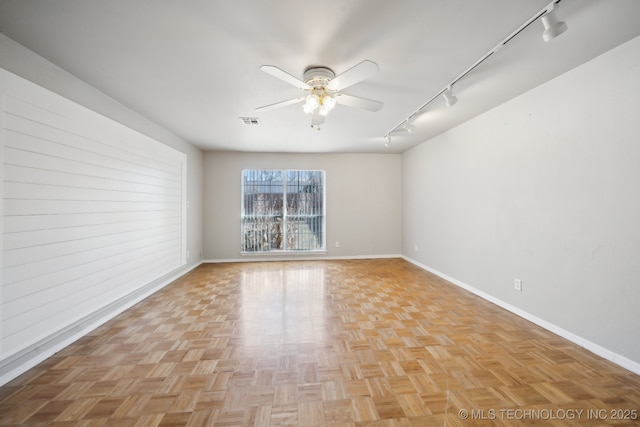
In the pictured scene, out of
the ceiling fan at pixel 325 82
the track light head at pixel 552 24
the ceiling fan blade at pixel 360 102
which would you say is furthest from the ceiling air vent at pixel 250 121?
the track light head at pixel 552 24

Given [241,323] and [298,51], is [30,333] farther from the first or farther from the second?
[298,51]

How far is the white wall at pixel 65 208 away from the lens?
1.76 m

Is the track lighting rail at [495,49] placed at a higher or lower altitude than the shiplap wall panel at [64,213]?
higher

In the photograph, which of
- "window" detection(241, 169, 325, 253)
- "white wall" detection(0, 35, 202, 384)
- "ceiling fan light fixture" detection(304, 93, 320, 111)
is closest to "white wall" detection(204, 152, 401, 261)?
"window" detection(241, 169, 325, 253)

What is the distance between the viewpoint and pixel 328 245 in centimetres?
570

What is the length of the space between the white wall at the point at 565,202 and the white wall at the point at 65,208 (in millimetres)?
4399

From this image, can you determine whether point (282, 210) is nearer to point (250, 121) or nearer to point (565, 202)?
point (250, 121)

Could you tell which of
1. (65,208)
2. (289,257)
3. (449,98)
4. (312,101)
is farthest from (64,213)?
(289,257)

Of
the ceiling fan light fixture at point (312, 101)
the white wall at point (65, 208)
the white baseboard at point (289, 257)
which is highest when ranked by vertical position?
the ceiling fan light fixture at point (312, 101)

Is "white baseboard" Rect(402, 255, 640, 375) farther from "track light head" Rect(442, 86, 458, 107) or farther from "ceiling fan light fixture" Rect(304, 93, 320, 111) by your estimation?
"ceiling fan light fixture" Rect(304, 93, 320, 111)

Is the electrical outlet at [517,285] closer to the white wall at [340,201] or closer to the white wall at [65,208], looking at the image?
the white wall at [340,201]

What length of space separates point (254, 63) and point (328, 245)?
4.20 metres

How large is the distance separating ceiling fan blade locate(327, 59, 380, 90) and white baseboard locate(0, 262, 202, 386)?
305 cm

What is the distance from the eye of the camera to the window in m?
5.59
